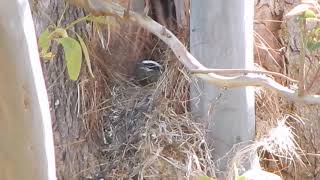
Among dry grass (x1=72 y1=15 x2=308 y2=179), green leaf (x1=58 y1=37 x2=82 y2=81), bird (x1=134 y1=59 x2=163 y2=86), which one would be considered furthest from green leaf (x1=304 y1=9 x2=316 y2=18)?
bird (x1=134 y1=59 x2=163 y2=86)

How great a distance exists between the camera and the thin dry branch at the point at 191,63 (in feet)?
2.31

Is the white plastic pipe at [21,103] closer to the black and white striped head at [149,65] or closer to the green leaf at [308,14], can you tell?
the green leaf at [308,14]

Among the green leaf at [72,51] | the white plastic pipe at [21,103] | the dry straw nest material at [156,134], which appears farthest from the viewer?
the dry straw nest material at [156,134]

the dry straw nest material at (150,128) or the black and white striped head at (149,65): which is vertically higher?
the black and white striped head at (149,65)

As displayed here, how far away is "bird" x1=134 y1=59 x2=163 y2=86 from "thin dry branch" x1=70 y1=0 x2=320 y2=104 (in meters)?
0.47

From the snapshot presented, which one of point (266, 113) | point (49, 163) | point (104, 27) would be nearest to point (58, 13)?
point (104, 27)

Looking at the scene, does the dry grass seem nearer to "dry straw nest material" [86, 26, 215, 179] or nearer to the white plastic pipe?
"dry straw nest material" [86, 26, 215, 179]

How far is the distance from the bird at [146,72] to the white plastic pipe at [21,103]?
30.0 inches

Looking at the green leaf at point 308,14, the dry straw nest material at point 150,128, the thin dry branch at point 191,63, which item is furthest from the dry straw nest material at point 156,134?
the green leaf at point 308,14

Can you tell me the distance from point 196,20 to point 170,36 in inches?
11.4

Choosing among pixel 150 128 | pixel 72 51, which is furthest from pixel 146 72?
pixel 72 51

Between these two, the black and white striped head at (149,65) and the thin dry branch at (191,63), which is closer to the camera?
the thin dry branch at (191,63)

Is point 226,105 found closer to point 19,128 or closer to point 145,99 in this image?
point 145,99

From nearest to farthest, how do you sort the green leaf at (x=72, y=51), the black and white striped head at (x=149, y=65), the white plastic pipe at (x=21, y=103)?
the white plastic pipe at (x=21, y=103)
the green leaf at (x=72, y=51)
the black and white striped head at (x=149, y=65)
